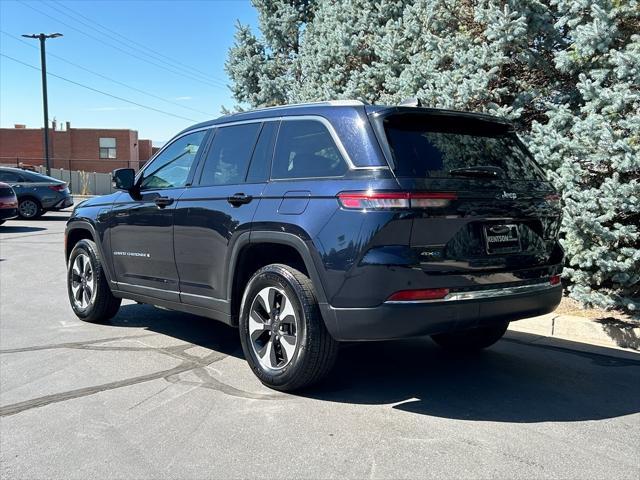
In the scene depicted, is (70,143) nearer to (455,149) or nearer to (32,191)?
(32,191)

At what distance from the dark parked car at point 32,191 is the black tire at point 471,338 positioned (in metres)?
17.2

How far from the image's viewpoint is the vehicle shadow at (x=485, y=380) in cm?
420

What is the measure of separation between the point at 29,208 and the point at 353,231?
1855 centimetres

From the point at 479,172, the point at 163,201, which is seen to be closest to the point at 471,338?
the point at 479,172

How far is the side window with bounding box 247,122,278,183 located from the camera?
477 cm

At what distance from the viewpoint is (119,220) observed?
6207 millimetres

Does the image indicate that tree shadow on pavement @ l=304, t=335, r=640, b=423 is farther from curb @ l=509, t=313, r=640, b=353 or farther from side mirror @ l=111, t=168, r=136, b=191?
side mirror @ l=111, t=168, r=136, b=191

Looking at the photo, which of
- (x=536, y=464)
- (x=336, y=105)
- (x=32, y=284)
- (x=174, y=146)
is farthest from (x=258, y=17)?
(x=536, y=464)

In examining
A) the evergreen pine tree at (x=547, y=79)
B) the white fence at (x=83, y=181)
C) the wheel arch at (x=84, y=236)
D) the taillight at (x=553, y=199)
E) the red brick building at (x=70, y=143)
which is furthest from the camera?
the red brick building at (x=70, y=143)

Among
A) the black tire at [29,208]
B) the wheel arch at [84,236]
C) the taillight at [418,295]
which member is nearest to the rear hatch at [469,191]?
the taillight at [418,295]

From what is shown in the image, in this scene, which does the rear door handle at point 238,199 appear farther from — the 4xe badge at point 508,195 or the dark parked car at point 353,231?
the 4xe badge at point 508,195

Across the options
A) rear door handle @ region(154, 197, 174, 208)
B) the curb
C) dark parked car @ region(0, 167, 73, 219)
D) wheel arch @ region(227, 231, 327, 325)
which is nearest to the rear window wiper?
wheel arch @ region(227, 231, 327, 325)

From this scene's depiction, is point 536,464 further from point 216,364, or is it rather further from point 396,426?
point 216,364

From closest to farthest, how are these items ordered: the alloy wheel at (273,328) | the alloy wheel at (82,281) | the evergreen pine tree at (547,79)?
the alloy wheel at (273,328)
the evergreen pine tree at (547,79)
the alloy wheel at (82,281)
